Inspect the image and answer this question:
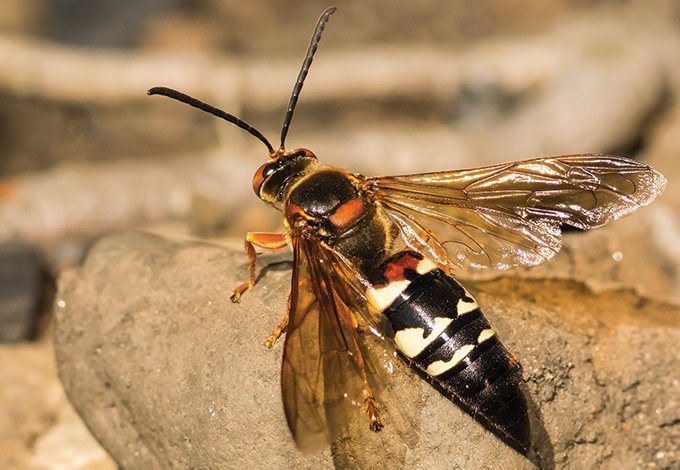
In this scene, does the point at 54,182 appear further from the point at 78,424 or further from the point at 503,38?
the point at 503,38

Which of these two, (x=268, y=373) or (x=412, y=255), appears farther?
(x=412, y=255)

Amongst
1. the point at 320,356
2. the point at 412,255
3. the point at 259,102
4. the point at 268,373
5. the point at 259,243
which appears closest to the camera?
the point at 320,356

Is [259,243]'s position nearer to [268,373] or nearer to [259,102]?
[268,373]

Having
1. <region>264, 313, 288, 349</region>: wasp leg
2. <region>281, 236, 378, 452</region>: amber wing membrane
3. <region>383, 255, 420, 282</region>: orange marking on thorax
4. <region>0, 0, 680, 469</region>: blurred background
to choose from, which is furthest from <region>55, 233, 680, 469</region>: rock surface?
<region>0, 0, 680, 469</region>: blurred background

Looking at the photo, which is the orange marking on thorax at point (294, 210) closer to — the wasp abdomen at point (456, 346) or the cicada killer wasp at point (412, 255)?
the cicada killer wasp at point (412, 255)

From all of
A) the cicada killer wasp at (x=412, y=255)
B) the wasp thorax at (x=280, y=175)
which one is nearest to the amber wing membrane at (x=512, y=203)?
the cicada killer wasp at (x=412, y=255)

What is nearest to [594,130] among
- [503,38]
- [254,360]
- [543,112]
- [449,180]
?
[543,112]

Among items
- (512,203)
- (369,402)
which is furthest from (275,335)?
(512,203)

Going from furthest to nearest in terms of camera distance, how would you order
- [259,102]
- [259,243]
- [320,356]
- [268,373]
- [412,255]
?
1. [259,102]
2. [259,243]
3. [412,255]
4. [268,373]
5. [320,356]
